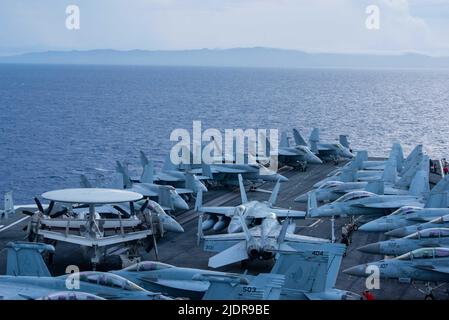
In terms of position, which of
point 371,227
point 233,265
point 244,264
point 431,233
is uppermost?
point 431,233

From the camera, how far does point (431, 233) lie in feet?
123

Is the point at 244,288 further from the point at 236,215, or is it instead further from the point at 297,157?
the point at 297,157

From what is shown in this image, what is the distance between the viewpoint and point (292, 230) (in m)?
43.4

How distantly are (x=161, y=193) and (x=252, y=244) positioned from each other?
15197 millimetres

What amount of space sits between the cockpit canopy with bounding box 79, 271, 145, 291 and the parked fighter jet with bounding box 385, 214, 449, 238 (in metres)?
18.1

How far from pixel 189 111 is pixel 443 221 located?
156157 millimetres

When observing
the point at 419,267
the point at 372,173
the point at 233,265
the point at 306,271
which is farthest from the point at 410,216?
the point at 372,173

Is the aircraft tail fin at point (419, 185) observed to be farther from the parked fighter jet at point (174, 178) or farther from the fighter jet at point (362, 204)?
the parked fighter jet at point (174, 178)

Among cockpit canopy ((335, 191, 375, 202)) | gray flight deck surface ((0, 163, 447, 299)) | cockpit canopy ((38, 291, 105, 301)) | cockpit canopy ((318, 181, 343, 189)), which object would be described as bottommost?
gray flight deck surface ((0, 163, 447, 299))

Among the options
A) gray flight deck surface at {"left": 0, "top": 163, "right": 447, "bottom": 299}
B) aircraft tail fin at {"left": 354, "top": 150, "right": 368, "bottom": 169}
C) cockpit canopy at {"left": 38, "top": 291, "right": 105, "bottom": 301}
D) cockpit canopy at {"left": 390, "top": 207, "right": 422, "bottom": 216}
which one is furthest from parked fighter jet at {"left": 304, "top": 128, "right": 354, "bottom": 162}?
cockpit canopy at {"left": 38, "top": 291, "right": 105, "bottom": 301}

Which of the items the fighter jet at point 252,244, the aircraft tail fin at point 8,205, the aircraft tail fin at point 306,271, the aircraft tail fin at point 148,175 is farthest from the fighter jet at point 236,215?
the aircraft tail fin at point 8,205

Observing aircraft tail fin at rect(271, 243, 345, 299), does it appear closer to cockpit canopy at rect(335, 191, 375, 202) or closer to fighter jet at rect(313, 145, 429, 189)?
cockpit canopy at rect(335, 191, 375, 202)

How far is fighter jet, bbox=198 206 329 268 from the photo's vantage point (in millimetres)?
37844
